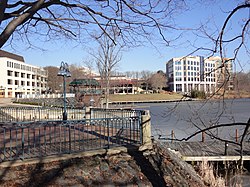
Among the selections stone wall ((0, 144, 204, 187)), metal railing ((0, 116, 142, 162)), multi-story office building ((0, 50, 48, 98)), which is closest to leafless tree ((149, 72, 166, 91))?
multi-story office building ((0, 50, 48, 98))

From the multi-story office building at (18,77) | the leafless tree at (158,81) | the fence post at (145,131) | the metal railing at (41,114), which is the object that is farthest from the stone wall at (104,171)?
the leafless tree at (158,81)

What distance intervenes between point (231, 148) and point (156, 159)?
973cm

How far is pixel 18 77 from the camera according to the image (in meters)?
87.8

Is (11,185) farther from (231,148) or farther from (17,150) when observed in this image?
(231,148)

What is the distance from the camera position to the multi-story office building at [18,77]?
260 feet

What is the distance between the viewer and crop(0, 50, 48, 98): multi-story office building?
7911 centimetres

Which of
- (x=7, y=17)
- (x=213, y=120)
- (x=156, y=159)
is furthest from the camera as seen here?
(x=156, y=159)

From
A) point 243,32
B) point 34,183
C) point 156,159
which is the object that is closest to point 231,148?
point 156,159

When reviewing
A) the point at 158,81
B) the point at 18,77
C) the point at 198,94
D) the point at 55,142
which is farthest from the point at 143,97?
the point at 198,94

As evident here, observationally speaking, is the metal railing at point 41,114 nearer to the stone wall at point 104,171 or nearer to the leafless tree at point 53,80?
the stone wall at point 104,171

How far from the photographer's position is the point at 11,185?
5.70m

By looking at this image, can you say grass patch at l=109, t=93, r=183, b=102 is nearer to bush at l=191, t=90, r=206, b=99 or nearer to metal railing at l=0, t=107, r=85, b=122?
metal railing at l=0, t=107, r=85, b=122

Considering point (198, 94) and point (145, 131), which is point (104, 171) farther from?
point (198, 94)

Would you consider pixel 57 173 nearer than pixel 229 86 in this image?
No
